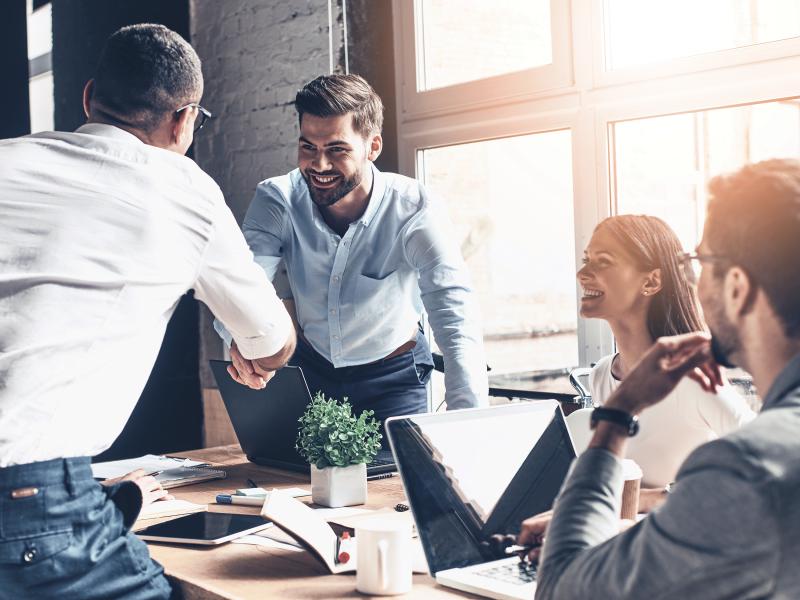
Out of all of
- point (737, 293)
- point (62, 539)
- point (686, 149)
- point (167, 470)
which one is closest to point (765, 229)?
point (737, 293)

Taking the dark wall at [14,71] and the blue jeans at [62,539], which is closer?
the blue jeans at [62,539]

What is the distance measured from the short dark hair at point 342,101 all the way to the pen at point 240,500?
120 cm

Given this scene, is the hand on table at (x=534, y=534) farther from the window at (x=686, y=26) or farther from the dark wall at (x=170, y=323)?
the dark wall at (x=170, y=323)

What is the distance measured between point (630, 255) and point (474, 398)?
54cm

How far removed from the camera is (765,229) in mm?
1025

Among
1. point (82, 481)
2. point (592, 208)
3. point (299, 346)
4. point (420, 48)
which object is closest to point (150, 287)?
point (82, 481)

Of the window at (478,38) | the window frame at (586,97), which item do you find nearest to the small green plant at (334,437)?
the window frame at (586,97)

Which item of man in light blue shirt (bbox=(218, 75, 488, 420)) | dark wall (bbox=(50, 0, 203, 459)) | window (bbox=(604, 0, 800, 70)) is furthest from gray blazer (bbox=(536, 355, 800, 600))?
dark wall (bbox=(50, 0, 203, 459))

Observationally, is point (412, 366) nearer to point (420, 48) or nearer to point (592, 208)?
point (592, 208)

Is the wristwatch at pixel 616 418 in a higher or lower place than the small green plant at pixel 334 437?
higher

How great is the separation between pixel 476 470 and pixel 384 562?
0.85ft

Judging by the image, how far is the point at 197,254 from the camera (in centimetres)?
153

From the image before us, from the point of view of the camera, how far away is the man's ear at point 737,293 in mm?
1031

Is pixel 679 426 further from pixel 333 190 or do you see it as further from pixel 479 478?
pixel 333 190
